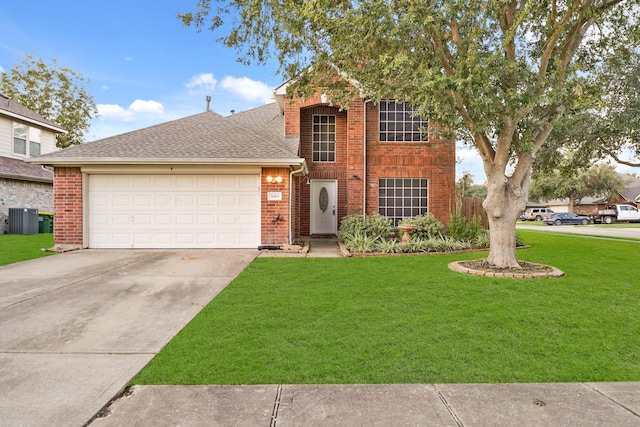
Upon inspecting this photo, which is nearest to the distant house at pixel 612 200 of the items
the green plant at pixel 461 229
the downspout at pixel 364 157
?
the green plant at pixel 461 229

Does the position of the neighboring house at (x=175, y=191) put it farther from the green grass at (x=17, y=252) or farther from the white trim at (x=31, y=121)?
the white trim at (x=31, y=121)

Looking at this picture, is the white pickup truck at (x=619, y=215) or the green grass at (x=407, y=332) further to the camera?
the white pickup truck at (x=619, y=215)

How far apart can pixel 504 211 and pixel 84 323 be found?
7.45 meters

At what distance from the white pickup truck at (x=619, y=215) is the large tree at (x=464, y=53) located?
116 ft

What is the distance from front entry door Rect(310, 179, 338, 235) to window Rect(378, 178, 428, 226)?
172cm

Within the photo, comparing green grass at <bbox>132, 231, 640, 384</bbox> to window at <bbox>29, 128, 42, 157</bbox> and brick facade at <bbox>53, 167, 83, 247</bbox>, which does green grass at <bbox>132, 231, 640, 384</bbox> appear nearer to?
brick facade at <bbox>53, 167, 83, 247</bbox>

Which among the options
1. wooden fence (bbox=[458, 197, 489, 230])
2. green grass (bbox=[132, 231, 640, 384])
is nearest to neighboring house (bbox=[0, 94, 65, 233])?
green grass (bbox=[132, 231, 640, 384])

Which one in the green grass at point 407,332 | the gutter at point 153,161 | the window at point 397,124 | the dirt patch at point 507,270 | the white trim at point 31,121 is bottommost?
the green grass at point 407,332

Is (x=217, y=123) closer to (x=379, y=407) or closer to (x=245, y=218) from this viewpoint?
(x=245, y=218)

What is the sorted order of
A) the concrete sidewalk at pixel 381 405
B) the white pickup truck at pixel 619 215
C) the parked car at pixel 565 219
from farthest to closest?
the white pickup truck at pixel 619 215 < the parked car at pixel 565 219 < the concrete sidewalk at pixel 381 405

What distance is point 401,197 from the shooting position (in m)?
13.4

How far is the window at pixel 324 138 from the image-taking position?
1367 cm

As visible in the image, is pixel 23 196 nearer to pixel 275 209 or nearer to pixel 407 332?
pixel 275 209

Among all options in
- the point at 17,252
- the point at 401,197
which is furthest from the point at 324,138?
the point at 17,252
